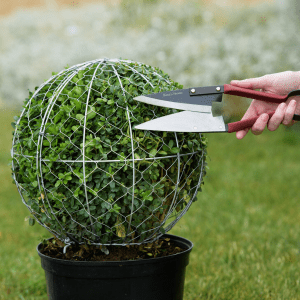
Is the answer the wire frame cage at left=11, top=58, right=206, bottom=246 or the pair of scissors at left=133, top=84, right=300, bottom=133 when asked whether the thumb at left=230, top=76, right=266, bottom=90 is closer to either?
the pair of scissors at left=133, top=84, right=300, bottom=133

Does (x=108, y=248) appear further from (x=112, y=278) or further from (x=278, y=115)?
(x=278, y=115)

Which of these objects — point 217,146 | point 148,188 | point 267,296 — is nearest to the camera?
point 148,188

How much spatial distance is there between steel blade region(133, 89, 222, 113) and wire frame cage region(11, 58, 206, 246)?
0.26ft

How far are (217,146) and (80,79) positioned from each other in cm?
487

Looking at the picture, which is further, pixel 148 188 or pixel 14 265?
pixel 14 265

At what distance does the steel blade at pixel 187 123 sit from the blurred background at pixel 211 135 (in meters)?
1.28

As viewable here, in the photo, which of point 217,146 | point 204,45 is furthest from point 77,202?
point 204,45

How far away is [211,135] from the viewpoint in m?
7.06

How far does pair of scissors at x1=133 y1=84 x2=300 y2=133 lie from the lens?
1585mm

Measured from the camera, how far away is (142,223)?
1683 millimetres

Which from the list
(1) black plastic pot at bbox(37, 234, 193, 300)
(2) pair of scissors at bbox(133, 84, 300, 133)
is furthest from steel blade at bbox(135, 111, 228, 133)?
(1) black plastic pot at bbox(37, 234, 193, 300)

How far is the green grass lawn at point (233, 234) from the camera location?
253 centimetres

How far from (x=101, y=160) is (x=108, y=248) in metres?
0.55

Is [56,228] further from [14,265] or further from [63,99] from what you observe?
[14,265]
